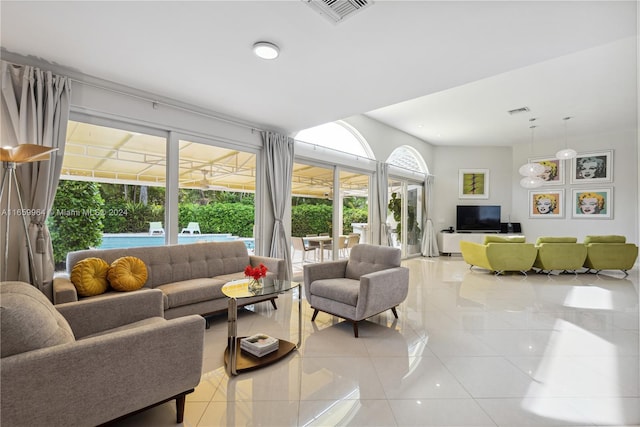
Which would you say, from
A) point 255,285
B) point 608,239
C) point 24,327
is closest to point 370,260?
point 255,285

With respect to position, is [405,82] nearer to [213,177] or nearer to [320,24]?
[320,24]

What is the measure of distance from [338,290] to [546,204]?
8573mm

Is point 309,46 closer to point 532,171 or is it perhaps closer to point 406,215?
point 532,171

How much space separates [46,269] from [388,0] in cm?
377

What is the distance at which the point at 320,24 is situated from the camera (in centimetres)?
233

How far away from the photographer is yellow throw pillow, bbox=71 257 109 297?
9.00ft

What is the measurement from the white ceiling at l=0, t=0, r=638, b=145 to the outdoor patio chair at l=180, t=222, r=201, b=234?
166 centimetres

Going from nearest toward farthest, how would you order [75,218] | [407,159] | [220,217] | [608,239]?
[75,218], [220,217], [608,239], [407,159]

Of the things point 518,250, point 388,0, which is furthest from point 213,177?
point 518,250

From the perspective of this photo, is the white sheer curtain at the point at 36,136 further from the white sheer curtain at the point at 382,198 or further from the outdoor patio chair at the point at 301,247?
the white sheer curtain at the point at 382,198

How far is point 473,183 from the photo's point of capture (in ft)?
31.3

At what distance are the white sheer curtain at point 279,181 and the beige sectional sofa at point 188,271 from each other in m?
0.84

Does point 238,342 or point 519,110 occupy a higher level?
point 519,110

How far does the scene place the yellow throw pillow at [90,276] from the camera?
274 cm
